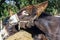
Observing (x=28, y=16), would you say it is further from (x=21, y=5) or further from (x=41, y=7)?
(x=21, y=5)

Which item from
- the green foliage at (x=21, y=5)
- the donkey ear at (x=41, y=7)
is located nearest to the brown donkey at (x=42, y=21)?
the donkey ear at (x=41, y=7)

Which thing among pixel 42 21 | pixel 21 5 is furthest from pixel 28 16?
pixel 21 5

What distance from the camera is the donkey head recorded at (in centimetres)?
318

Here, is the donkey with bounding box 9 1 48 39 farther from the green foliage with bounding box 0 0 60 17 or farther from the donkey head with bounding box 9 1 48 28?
the green foliage with bounding box 0 0 60 17

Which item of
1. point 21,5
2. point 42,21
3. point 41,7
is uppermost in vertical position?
point 41,7

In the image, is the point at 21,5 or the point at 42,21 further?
the point at 21,5

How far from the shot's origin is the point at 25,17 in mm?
3289

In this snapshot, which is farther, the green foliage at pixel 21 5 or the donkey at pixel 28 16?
the green foliage at pixel 21 5

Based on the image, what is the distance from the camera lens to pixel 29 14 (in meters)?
3.25

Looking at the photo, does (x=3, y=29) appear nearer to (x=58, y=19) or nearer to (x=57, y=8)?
(x=58, y=19)

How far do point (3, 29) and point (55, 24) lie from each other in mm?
763

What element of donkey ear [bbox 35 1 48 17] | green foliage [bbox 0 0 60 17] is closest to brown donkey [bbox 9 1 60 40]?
donkey ear [bbox 35 1 48 17]

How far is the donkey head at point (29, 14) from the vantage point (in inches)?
125

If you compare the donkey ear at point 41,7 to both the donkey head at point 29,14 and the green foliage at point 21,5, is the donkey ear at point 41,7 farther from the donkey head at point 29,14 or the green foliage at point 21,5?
the green foliage at point 21,5
